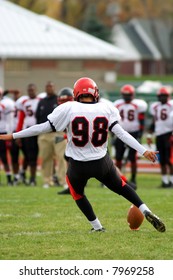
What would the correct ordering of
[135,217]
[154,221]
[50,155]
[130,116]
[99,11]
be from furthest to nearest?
[99,11]
[130,116]
[50,155]
[135,217]
[154,221]

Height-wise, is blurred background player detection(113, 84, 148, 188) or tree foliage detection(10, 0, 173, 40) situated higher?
tree foliage detection(10, 0, 173, 40)

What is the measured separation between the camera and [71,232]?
8500mm

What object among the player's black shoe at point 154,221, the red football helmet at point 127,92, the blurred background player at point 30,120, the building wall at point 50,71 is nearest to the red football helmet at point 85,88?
the player's black shoe at point 154,221

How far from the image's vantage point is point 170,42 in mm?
76062

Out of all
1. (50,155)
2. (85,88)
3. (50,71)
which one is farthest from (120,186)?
(50,71)

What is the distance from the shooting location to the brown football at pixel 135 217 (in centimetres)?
852

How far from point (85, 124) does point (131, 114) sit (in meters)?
6.83

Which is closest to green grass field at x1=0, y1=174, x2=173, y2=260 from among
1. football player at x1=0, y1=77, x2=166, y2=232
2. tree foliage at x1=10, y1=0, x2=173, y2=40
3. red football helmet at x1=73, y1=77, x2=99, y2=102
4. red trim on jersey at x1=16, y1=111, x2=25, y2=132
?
football player at x1=0, y1=77, x2=166, y2=232

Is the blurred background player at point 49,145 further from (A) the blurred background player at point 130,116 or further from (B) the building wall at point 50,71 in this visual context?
(B) the building wall at point 50,71

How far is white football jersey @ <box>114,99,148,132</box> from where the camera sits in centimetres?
1478

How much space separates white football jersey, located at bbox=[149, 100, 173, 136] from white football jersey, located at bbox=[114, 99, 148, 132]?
1.07 ft

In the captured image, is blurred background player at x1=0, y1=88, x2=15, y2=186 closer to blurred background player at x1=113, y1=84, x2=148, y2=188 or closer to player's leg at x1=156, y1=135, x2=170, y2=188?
blurred background player at x1=113, y1=84, x2=148, y2=188

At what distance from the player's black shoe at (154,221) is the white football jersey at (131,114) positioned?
6575mm

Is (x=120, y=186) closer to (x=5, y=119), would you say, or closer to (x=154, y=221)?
(x=154, y=221)
